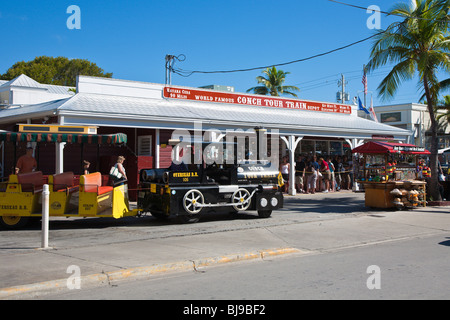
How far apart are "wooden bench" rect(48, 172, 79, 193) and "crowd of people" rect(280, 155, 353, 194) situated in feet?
37.3

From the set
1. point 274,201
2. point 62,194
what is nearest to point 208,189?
point 274,201

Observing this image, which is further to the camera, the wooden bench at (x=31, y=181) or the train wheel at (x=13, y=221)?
the train wheel at (x=13, y=221)

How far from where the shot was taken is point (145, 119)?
52.6 ft

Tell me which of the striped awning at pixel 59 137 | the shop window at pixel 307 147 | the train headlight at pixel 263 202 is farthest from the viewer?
the shop window at pixel 307 147

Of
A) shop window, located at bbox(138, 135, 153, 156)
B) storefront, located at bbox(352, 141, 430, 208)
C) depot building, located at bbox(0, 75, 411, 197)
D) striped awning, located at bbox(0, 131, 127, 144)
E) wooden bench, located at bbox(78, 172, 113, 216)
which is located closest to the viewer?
striped awning, located at bbox(0, 131, 127, 144)

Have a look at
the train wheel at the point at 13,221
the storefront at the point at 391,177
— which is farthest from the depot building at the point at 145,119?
the storefront at the point at 391,177

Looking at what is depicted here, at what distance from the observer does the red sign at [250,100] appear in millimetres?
19752

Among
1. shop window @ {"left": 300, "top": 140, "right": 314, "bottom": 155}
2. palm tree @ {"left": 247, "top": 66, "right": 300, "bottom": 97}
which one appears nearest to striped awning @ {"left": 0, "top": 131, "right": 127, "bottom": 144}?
shop window @ {"left": 300, "top": 140, "right": 314, "bottom": 155}

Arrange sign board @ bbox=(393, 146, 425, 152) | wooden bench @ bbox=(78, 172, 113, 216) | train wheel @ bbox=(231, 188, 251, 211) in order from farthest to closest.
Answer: sign board @ bbox=(393, 146, 425, 152) < train wheel @ bbox=(231, 188, 251, 211) < wooden bench @ bbox=(78, 172, 113, 216)

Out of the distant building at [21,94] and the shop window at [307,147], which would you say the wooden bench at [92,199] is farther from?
the shop window at [307,147]

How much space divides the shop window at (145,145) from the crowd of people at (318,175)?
6.48 m

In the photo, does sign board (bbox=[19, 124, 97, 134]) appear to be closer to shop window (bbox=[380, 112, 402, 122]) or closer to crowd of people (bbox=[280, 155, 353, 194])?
crowd of people (bbox=[280, 155, 353, 194])

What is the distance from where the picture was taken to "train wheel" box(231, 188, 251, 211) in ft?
40.9

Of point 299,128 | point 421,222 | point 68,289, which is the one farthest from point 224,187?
point 299,128
